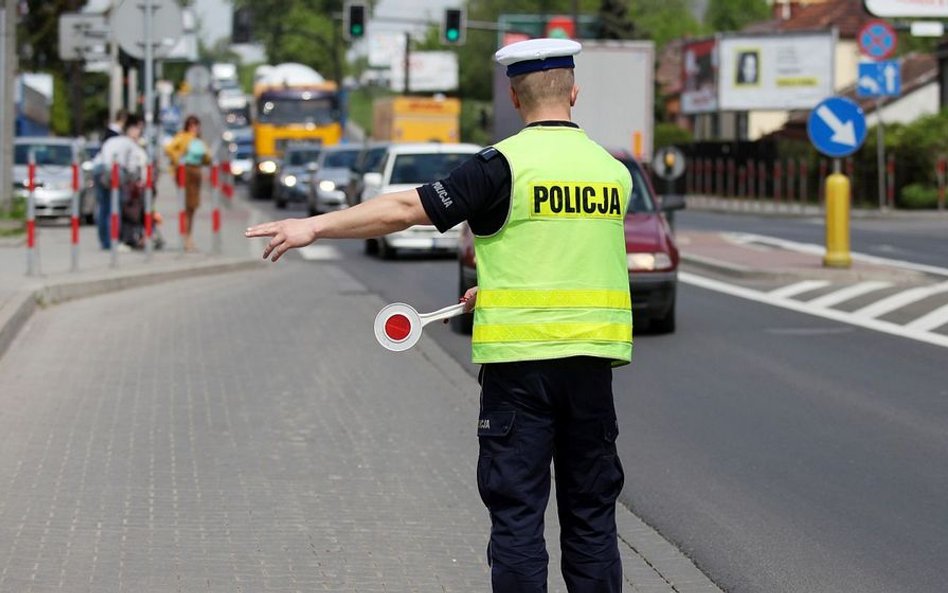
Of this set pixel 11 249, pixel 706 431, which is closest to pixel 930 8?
pixel 11 249

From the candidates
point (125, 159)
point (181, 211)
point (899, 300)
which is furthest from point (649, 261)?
point (125, 159)

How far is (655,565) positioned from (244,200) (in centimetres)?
4942

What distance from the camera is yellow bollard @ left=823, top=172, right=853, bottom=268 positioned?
20703mm

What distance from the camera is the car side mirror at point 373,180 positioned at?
25.8 meters

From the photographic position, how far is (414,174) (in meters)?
25.6

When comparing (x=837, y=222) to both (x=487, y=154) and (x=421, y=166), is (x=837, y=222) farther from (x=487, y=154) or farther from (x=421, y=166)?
(x=487, y=154)

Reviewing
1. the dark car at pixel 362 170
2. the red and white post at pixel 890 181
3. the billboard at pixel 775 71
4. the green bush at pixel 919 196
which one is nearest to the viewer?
the dark car at pixel 362 170

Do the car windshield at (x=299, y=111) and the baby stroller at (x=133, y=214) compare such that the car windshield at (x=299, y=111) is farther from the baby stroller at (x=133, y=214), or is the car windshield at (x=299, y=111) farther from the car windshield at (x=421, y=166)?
the baby stroller at (x=133, y=214)

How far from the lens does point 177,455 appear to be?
340 inches

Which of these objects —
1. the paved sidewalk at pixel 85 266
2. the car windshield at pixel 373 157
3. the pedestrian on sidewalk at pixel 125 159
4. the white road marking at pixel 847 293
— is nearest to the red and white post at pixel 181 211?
the paved sidewalk at pixel 85 266

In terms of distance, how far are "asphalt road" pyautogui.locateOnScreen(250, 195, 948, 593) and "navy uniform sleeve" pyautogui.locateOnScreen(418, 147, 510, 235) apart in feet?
6.99

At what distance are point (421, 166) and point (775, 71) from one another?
44.0 meters

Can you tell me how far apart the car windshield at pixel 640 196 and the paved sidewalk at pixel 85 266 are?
524cm

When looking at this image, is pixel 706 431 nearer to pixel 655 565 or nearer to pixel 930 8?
pixel 655 565
